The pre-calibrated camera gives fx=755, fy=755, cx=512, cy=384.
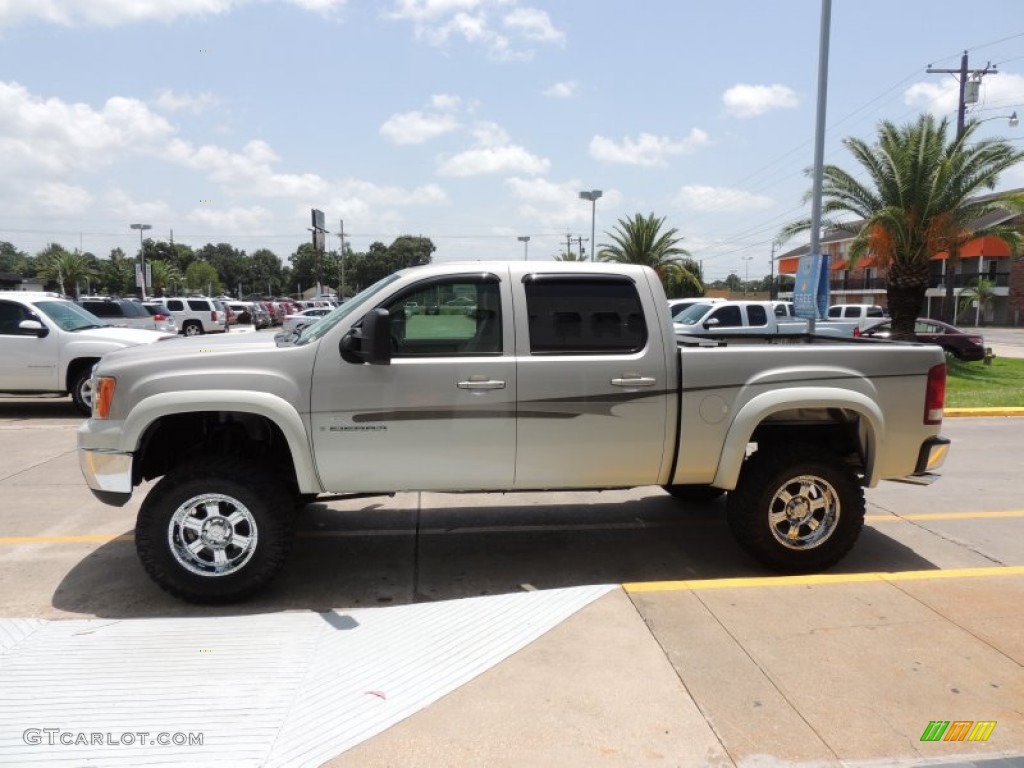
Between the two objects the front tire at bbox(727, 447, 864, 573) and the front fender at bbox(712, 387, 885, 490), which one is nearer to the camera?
the front fender at bbox(712, 387, 885, 490)

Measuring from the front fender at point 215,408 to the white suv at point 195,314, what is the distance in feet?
96.9

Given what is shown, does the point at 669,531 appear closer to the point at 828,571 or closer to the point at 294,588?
the point at 828,571

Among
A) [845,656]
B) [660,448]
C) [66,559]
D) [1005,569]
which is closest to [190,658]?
[66,559]

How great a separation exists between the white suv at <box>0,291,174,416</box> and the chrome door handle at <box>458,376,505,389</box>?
26.8ft

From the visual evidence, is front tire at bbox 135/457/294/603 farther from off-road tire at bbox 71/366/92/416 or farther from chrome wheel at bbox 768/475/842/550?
off-road tire at bbox 71/366/92/416

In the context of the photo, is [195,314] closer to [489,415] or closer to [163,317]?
[163,317]

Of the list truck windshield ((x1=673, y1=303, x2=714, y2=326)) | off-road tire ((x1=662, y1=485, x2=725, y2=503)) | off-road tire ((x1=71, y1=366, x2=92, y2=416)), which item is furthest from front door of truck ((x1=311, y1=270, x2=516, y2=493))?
truck windshield ((x1=673, y1=303, x2=714, y2=326))

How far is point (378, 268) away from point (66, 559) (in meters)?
95.8

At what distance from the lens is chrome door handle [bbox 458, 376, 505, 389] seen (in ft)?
14.5

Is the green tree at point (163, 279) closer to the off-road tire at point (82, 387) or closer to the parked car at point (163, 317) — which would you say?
the parked car at point (163, 317)

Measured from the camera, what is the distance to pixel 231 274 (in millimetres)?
138375

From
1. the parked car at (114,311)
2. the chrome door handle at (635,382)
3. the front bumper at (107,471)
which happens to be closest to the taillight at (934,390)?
the chrome door handle at (635,382)

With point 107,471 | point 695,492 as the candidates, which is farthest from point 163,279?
point 107,471

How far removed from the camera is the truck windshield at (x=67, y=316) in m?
11.2
